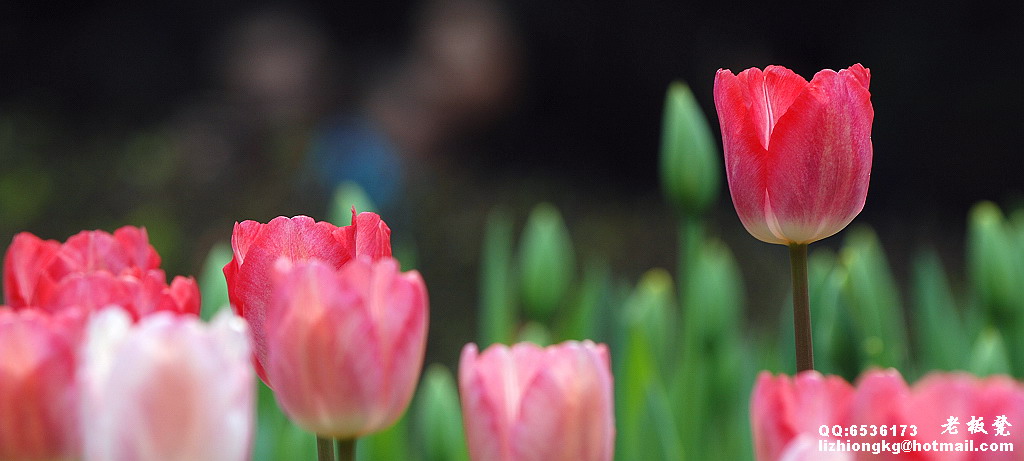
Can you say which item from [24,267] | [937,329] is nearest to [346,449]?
[24,267]

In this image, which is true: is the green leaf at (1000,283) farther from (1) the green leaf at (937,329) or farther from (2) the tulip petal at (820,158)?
(2) the tulip petal at (820,158)

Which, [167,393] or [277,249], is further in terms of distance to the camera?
[277,249]

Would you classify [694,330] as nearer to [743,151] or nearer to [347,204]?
[347,204]

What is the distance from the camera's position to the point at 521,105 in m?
4.04

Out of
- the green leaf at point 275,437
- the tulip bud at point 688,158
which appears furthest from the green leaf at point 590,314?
the green leaf at point 275,437

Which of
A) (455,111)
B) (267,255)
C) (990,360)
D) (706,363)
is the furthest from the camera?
(455,111)

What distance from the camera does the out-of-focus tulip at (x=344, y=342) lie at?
34cm

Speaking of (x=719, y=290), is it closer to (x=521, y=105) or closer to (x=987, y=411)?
(x=987, y=411)

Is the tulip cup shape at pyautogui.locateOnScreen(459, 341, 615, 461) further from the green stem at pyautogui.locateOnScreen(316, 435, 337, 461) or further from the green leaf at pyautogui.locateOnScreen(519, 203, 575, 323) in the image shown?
the green leaf at pyautogui.locateOnScreen(519, 203, 575, 323)

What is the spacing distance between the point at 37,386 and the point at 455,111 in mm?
3562

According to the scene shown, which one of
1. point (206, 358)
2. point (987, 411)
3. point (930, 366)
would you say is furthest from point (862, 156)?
point (930, 366)

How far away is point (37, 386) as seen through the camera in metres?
0.32

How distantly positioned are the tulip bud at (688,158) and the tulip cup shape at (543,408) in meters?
0.51

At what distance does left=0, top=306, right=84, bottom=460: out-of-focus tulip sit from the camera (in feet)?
1.05
